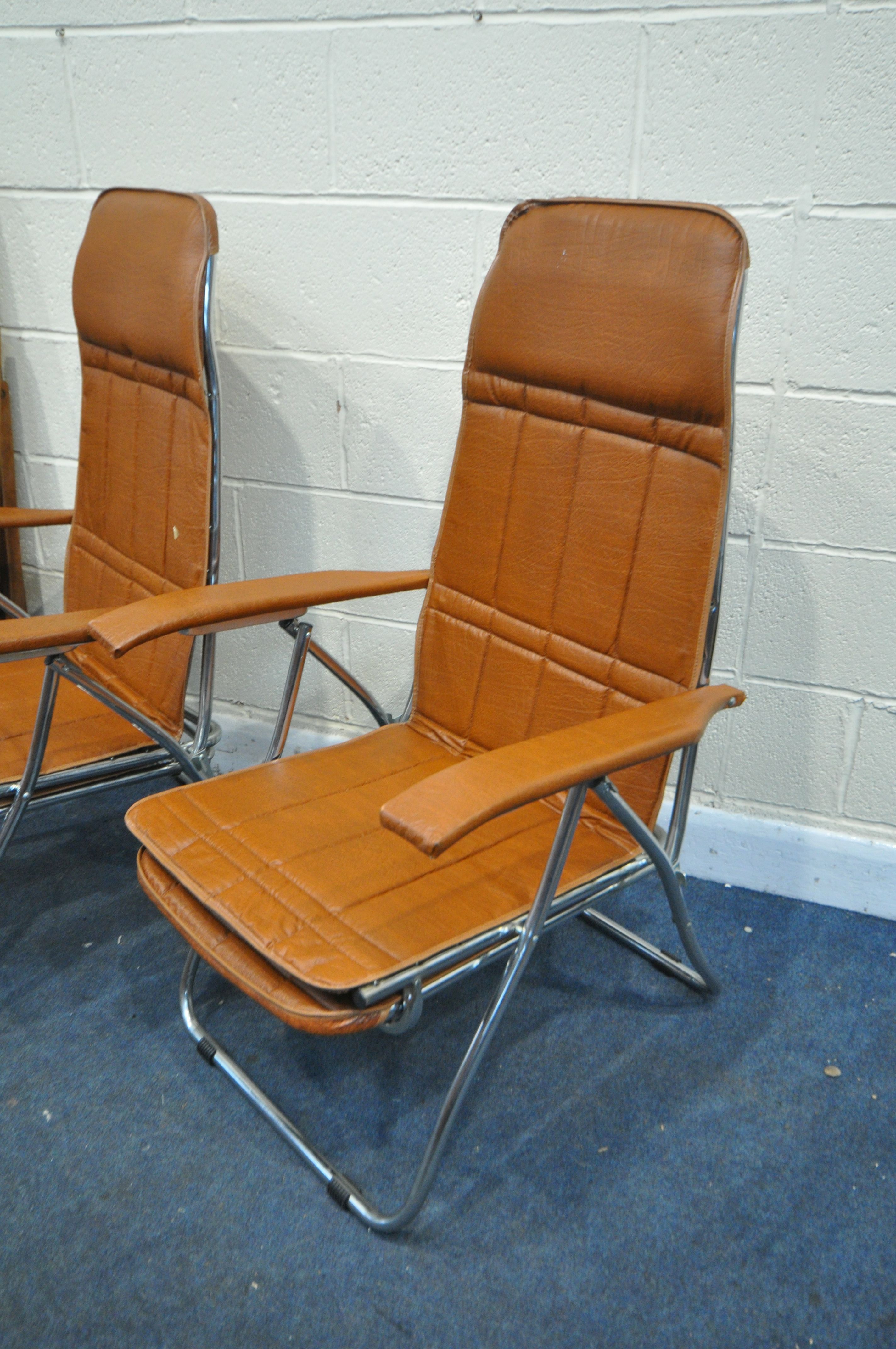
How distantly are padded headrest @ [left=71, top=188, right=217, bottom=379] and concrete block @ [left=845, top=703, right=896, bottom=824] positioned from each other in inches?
51.2

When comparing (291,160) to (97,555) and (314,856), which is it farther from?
(314,856)

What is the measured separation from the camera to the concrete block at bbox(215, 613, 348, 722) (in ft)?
7.20

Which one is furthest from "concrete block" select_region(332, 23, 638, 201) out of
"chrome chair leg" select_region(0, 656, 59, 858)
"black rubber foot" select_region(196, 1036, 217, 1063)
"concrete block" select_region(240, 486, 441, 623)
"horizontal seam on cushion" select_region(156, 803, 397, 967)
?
"black rubber foot" select_region(196, 1036, 217, 1063)

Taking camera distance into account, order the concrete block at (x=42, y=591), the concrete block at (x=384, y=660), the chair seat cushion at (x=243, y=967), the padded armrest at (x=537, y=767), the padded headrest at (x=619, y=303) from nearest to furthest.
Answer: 1. the padded armrest at (x=537, y=767)
2. the chair seat cushion at (x=243, y=967)
3. the padded headrest at (x=619, y=303)
4. the concrete block at (x=384, y=660)
5. the concrete block at (x=42, y=591)

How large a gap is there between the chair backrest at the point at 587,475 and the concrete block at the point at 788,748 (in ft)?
1.68

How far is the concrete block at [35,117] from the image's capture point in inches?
76.7

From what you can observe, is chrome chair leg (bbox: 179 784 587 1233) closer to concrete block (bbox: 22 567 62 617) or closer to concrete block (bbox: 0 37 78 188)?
concrete block (bbox: 22 567 62 617)

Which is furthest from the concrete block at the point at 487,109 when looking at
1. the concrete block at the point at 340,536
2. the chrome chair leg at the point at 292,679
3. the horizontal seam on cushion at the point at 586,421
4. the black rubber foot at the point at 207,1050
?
the black rubber foot at the point at 207,1050

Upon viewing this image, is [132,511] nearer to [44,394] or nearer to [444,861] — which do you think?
[44,394]

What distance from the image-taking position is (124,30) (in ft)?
6.10

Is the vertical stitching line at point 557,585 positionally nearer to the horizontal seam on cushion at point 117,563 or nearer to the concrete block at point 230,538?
the horizontal seam on cushion at point 117,563

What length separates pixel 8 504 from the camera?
2316 mm

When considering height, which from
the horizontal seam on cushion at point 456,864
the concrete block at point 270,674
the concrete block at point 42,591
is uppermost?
the horizontal seam on cushion at point 456,864

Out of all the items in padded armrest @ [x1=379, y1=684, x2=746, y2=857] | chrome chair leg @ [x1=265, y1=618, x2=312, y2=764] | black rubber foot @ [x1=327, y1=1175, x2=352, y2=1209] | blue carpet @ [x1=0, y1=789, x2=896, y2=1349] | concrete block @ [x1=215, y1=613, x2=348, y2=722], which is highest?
padded armrest @ [x1=379, y1=684, x2=746, y2=857]
